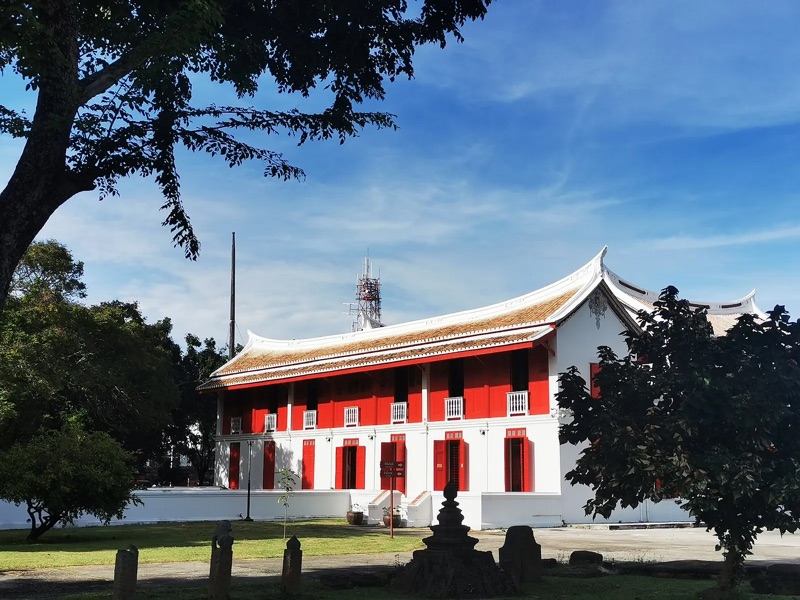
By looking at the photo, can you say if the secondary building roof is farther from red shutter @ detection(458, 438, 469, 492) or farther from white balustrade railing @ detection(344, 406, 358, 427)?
red shutter @ detection(458, 438, 469, 492)

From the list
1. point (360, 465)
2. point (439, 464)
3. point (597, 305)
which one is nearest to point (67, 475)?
point (439, 464)

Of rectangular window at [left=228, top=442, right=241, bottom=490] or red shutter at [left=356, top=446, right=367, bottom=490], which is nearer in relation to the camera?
red shutter at [left=356, top=446, right=367, bottom=490]

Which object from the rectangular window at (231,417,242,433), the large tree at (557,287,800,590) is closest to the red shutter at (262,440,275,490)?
the rectangular window at (231,417,242,433)

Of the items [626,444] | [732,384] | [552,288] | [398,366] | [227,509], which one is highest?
[552,288]

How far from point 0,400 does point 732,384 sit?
19.0 m

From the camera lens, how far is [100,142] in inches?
443

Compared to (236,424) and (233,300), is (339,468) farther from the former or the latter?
(233,300)

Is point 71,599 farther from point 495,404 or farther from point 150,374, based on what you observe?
point 150,374

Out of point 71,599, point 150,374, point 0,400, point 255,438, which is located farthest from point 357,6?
point 255,438

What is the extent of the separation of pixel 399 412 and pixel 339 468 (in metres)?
4.29

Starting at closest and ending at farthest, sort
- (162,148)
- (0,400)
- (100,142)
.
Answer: (100,142) → (162,148) → (0,400)

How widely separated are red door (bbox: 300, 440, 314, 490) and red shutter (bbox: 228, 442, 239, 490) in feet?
19.3

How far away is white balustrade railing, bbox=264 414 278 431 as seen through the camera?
132 ft

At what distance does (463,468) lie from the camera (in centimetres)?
3039
